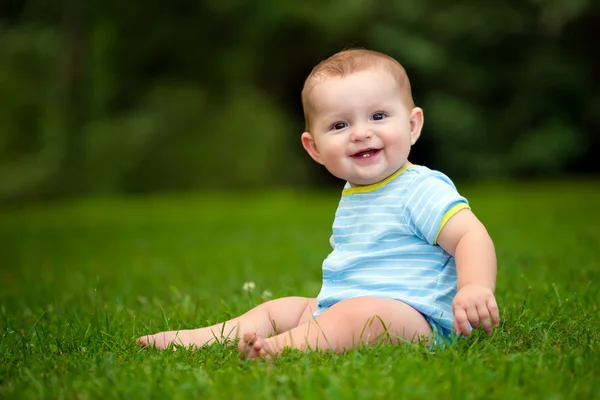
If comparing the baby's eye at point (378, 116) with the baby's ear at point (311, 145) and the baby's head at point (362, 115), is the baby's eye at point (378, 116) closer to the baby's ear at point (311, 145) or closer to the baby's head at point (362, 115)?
the baby's head at point (362, 115)

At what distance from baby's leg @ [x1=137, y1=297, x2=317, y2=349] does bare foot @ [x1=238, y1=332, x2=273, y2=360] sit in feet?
0.82

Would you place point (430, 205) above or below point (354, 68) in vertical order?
below

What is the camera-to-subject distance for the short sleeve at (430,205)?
2719 millimetres

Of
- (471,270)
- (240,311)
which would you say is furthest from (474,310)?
(240,311)

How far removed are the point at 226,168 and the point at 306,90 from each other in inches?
682

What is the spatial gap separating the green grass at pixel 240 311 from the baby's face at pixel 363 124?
2.43 feet

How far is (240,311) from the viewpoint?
3.49 m

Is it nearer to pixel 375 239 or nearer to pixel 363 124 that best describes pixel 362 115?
pixel 363 124

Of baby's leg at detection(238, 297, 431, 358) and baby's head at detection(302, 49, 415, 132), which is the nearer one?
baby's leg at detection(238, 297, 431, 358)

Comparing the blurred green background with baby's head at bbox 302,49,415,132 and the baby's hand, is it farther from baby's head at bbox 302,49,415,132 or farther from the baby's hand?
the baby's hand

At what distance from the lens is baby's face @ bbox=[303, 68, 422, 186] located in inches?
113

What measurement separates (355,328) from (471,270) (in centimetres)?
44

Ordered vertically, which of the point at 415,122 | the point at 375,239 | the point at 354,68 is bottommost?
the point at 375,239

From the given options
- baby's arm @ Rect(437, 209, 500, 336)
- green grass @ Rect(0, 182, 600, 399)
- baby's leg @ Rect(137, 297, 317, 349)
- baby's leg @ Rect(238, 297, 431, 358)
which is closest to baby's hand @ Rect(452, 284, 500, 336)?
baby's arm @ Rect(437, 209, 500, 336)
